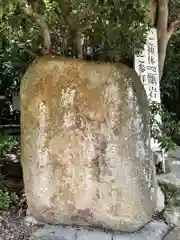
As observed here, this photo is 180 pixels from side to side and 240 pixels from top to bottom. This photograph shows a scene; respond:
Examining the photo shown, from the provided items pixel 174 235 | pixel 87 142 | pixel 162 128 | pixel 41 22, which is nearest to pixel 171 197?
pixel 174 235

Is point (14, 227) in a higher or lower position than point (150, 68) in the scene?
lower

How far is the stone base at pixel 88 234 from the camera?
10.4 feet

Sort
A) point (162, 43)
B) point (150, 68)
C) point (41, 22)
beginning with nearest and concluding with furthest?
point (41, 22)
point (150, 68)
point (162, 43)

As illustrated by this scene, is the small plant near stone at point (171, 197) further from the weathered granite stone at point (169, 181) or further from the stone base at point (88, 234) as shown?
the stone base at point (88, 234)

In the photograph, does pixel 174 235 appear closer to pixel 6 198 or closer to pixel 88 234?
pixel 88 234

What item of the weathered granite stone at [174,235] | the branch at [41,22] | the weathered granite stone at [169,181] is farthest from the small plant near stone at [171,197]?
the branch at [41,22]

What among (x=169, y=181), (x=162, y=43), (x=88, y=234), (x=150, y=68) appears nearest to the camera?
(x=88, y=234)

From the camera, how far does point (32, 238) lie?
3.19 metres

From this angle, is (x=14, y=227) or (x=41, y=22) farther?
(x=14, y=227)

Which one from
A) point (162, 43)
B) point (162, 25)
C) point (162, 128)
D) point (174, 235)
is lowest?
point (174, 235)

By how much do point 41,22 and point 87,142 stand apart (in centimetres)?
101

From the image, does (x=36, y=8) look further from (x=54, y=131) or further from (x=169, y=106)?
(x=169, y=106)

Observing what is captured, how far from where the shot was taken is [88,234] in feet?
10.6

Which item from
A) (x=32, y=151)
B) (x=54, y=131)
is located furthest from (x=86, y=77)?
(x=32, y=151)
